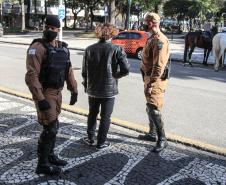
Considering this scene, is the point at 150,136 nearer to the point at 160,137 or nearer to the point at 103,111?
the point at 160,137

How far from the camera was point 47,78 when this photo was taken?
459 cm

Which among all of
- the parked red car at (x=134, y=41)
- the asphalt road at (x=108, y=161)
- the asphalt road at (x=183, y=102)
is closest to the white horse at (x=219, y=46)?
the asphalt road at (x=183, y=102)

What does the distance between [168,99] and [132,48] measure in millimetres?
10966

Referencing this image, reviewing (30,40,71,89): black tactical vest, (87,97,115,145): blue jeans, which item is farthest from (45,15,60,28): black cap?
(87,97,115,145): blue jeans

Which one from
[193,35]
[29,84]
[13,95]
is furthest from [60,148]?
[193,35]

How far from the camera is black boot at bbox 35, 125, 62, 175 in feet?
15.6

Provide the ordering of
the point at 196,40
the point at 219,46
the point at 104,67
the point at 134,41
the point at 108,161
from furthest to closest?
the point at 134,41
the point at 196,40
the point at 219,46
the point at 104,67
the point at 108,161

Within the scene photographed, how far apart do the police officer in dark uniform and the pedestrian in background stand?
1191 millimetres

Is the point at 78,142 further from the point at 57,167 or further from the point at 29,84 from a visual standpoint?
the point at 29,84

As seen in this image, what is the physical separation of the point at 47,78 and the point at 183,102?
5.17m

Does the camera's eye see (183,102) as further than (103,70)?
Yes

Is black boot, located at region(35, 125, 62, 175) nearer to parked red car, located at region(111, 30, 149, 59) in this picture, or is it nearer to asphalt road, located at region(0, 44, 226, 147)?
asphalt road, located at region(0, 44, 226, 147)

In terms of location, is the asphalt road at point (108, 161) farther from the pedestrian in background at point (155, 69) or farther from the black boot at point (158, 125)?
the pedestrian in background at point (155, 69)

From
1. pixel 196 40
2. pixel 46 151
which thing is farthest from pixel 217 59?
pixel 46 151
